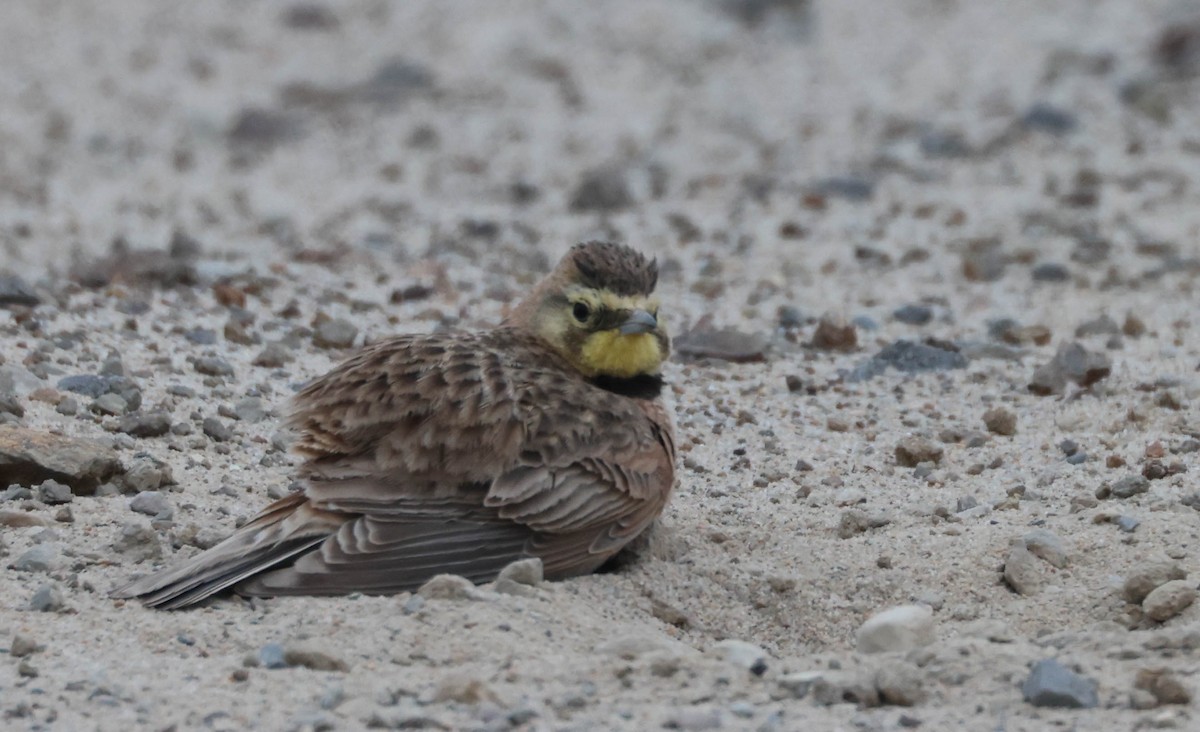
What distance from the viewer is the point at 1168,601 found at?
4.61 meters

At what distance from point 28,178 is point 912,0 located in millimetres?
7848

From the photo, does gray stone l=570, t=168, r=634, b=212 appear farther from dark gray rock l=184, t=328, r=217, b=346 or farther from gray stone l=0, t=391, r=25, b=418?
gray stone l=0, t=391, r=25, b=418

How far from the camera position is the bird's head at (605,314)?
5.37 meters

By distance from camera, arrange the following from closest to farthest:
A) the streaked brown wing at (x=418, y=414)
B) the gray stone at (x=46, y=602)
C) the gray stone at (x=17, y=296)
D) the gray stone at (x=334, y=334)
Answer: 1. the gray stone at (x=46, y=602)
2. the streaked brown wing at (x=418, y=414)
3. the gray stone at (x=17, y=296)
4. the gray stone at (x=334, y=334)

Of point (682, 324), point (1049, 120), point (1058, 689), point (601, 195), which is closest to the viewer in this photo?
point (1058, 689)

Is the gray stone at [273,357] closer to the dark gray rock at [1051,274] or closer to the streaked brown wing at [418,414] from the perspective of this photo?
the streaked brown wing at [418,414]

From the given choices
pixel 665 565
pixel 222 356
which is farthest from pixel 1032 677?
pixel 222 356

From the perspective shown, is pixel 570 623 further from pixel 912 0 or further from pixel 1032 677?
pixel 912 0

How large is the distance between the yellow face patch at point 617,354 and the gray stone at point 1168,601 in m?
1.70

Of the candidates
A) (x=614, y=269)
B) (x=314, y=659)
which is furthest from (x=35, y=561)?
(x=614, y=269)

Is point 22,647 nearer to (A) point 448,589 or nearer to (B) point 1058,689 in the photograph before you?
(A) point 448,589

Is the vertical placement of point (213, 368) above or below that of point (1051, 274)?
below

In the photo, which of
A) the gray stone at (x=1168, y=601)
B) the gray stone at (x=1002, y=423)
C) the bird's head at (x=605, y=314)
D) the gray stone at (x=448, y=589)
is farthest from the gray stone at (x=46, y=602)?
the gray stone at (x=1002, y=423)

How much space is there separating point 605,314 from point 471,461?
770 mm
